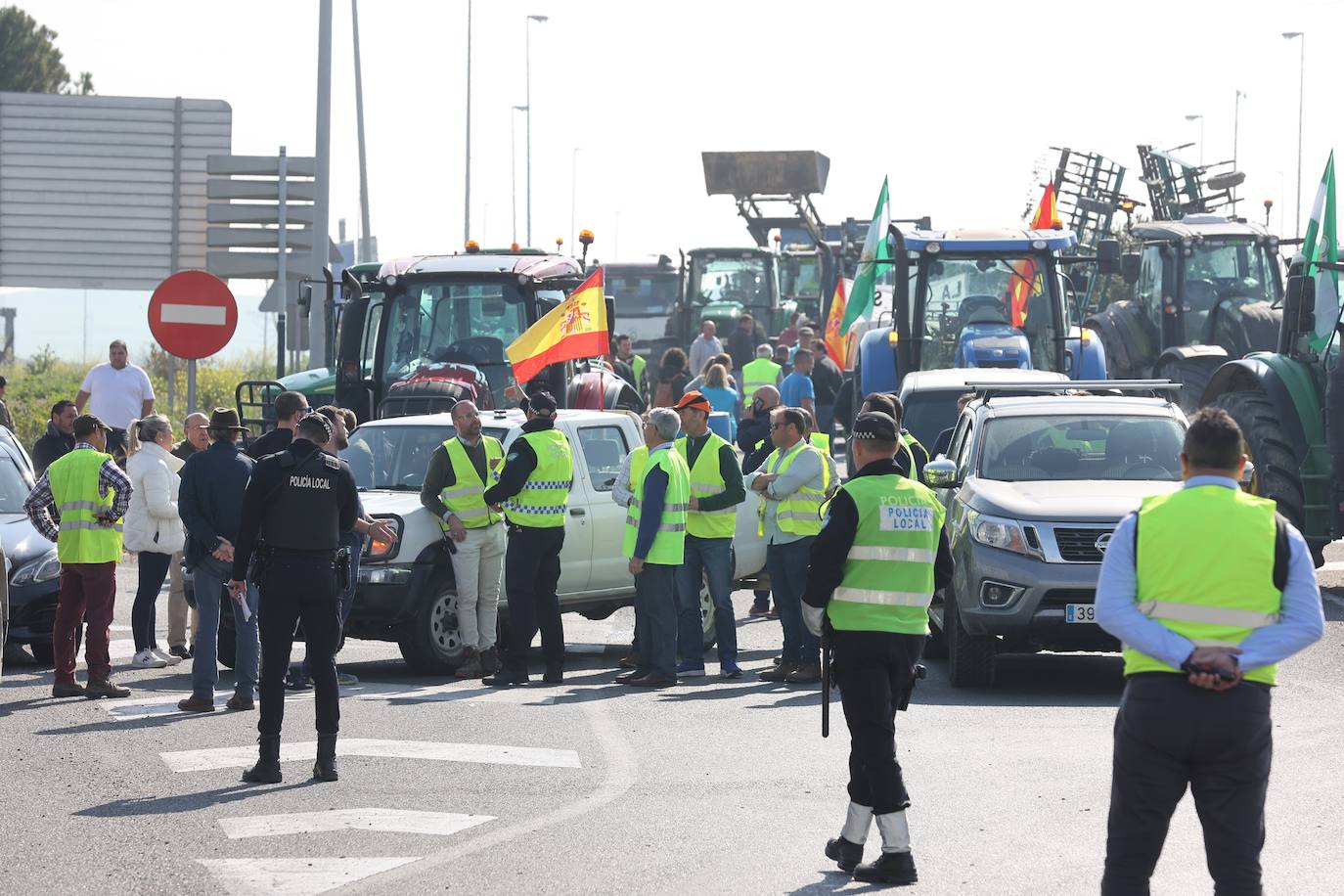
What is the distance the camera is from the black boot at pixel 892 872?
7750 millimetres

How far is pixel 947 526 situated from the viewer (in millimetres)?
14078

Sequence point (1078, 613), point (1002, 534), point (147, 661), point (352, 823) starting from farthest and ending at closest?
point (147, 661)
point (1002, 534)
point (1078, 613)
point (352, 823)

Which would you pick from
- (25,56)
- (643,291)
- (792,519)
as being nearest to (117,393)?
(792,519)

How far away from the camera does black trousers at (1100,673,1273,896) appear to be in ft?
19.3

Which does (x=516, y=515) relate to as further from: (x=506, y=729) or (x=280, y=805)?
(x=280, y=805)

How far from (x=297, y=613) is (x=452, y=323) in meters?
9.73

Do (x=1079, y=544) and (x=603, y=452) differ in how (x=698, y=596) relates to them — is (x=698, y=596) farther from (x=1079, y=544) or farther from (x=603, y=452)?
(x=1079, y=544)

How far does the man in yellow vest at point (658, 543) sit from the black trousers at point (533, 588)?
49cm

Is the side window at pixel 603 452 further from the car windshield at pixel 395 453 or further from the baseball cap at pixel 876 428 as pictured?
the baseball cap at pixel 876 428

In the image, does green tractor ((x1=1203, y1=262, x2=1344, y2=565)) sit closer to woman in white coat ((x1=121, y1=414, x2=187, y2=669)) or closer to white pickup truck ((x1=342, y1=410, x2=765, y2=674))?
white pickup truck ((x1=342, y1=410, x2=765, y2=674))

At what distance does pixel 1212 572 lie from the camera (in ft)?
19.5

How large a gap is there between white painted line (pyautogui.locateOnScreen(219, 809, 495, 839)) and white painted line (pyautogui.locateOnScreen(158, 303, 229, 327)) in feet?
28.3

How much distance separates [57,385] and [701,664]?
2862 cm

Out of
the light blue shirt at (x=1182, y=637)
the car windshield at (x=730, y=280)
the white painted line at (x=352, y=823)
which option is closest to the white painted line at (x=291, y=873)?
the white painted line at (x=352, y=823)
